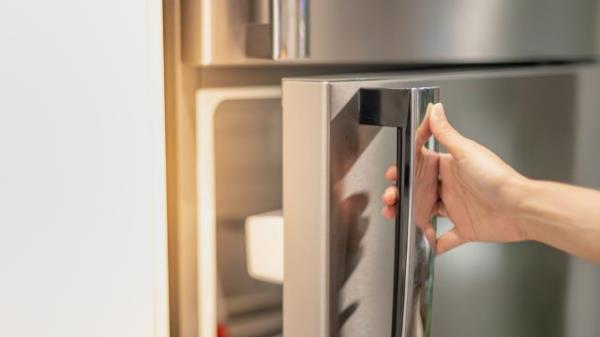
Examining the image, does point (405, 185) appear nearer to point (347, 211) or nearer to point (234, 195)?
point (347, 211)

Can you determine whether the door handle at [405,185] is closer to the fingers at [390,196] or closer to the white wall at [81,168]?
the fingers at [390,196]

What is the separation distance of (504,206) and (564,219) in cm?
6

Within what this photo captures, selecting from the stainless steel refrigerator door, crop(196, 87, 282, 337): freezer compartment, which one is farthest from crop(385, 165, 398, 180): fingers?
crop(196, 87, 282, 337): freezer compartment

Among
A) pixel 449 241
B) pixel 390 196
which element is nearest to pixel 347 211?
pixel 390 196

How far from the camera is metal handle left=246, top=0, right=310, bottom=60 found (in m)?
0.49

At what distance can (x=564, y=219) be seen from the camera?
0.64 m

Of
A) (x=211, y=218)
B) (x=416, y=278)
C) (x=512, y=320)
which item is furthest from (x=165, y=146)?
(x=512, y=320)

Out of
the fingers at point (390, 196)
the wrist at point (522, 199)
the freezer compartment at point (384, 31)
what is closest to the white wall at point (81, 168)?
the freezer compartment at point (384, 31)

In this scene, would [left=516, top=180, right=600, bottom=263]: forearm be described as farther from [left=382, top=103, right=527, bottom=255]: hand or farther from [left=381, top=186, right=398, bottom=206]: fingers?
[left=381, top=186, right=398, bottom=206]: fingers

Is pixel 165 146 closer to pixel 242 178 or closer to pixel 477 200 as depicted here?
pixel 242 178

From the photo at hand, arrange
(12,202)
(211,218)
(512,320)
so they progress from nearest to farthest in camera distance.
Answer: (12,202)
(211,218)
(512,320)

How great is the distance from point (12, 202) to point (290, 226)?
0.17 meters

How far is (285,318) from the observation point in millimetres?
497

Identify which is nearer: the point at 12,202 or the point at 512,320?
the point at 12,202
